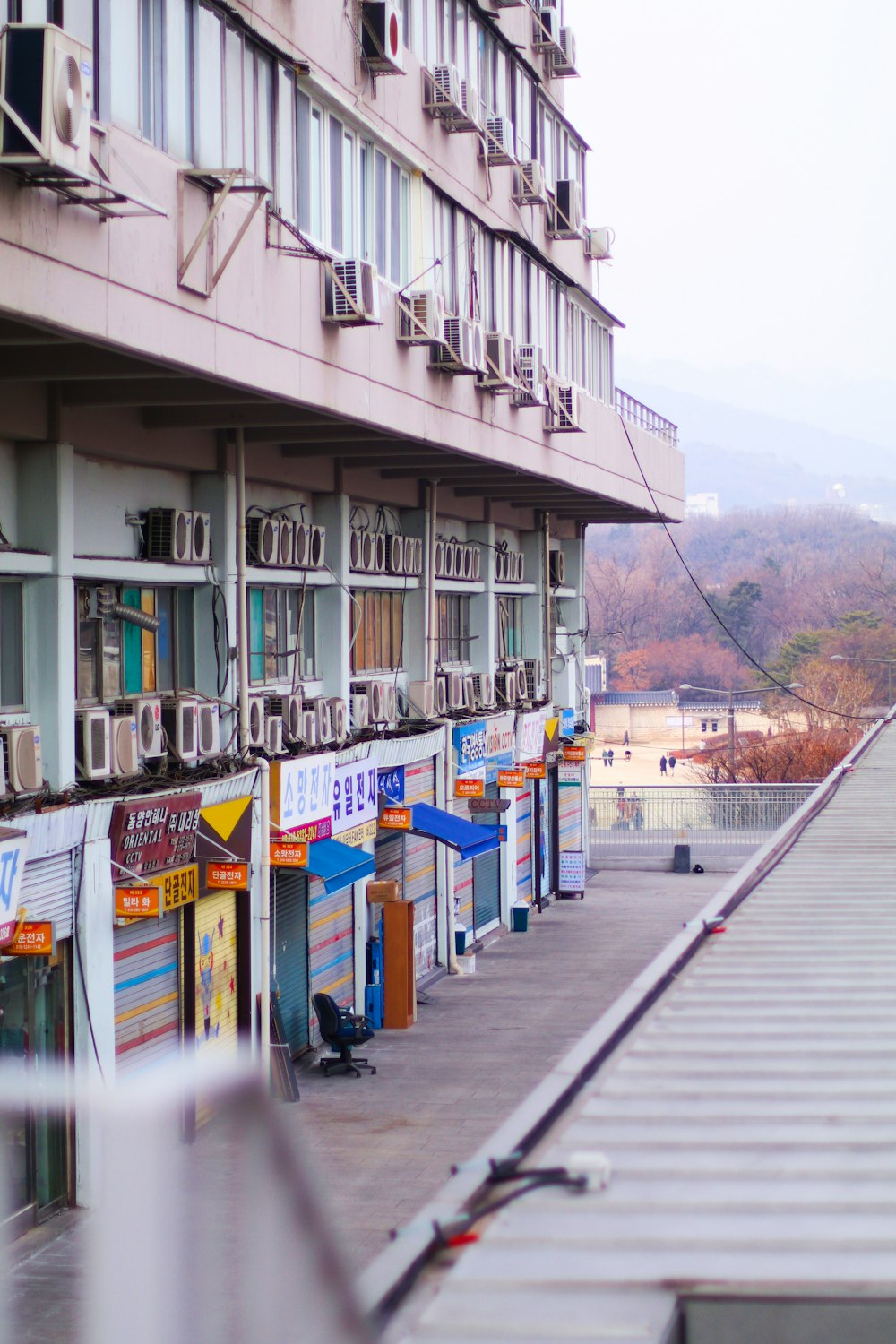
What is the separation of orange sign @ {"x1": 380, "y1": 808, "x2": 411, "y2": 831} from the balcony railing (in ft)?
40.6

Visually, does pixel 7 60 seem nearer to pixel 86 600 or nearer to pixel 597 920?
pixel 86 600

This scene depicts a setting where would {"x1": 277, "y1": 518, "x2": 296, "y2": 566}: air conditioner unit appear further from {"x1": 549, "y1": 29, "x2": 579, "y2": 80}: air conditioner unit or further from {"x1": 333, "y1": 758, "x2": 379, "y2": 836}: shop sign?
{"x1": 549, "y1": 29, "x2": 579, "y2": 80}: air conditioner unit

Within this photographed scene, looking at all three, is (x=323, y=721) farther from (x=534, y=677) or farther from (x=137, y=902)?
(x=534, y=677)

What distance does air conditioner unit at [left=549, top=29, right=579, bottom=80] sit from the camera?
27.4 metres

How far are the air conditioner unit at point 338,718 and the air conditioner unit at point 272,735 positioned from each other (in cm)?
166

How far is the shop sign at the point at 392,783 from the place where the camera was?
2042 centimetres

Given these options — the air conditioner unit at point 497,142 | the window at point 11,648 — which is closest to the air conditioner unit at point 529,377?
the air conditioner unit at point 497,142

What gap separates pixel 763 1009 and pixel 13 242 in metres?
6.17

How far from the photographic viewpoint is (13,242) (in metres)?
8.75

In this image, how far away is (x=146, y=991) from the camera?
13.4 meters

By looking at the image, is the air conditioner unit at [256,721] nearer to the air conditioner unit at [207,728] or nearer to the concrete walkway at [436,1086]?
the air conditioner unit at [207,728]

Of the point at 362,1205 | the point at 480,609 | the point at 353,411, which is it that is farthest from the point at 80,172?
the point at 480,609

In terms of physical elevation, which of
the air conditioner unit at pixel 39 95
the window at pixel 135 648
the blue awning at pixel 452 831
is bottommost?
the blue awning at pixel 452 831

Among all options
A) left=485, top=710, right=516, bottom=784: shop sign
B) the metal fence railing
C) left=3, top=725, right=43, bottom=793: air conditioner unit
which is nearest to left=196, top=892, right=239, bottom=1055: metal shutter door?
left=3, top=725, right=43, bottom=793: air conditioner unit
